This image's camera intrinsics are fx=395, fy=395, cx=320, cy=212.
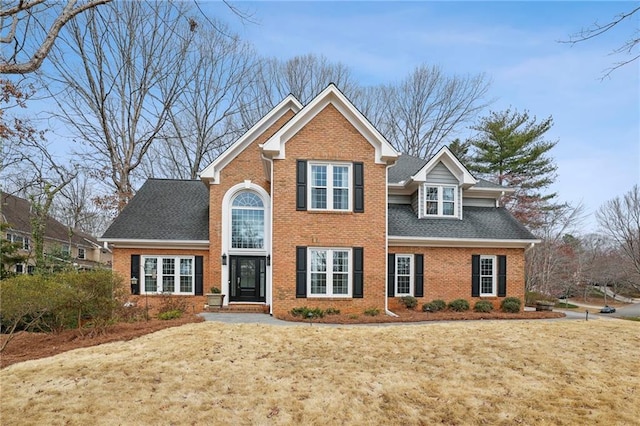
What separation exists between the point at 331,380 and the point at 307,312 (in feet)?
21.4

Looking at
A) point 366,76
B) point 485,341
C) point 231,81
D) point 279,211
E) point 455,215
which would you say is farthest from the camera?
point 366,76

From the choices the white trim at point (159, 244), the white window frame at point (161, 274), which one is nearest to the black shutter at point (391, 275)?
the white trim at point (159, 244)

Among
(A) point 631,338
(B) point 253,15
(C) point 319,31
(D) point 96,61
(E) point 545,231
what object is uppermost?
(D) point 96,61

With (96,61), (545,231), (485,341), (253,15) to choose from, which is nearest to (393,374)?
(485,341)

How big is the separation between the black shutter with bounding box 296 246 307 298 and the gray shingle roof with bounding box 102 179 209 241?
178 inches

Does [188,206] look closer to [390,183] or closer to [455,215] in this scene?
[390,183]

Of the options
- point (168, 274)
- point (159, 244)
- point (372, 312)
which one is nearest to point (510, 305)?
point (372, 312)

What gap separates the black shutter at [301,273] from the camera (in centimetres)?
1415

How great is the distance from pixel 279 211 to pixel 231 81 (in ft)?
57.6

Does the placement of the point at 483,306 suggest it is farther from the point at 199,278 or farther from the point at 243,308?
the point at 199,278

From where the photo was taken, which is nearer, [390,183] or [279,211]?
[279,211]

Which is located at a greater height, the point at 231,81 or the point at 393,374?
the point at 231,81

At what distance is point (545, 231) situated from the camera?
2945cm

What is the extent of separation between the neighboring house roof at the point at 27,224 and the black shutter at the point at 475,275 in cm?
2798
